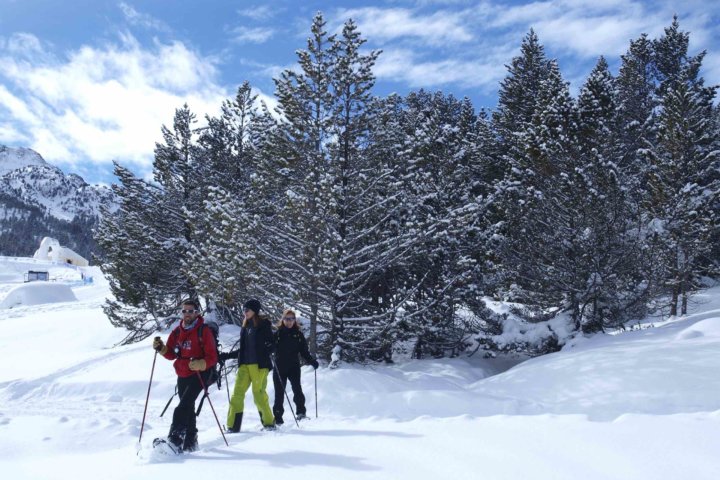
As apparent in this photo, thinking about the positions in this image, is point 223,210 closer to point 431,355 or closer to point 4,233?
point 431,355

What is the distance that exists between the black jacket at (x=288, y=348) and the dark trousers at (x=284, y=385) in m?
0.07

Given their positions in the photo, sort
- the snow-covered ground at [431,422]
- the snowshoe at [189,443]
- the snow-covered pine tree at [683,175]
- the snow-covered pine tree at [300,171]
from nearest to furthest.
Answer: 1. the snow-covered ground at [431,422]
2. the snowshoe at [189,443]
3. the snow-covered pine tree at [300,171]
4. the snow-covered pine tree at [683,175]

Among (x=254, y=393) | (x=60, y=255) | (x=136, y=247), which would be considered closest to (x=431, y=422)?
(x=254, y=393)

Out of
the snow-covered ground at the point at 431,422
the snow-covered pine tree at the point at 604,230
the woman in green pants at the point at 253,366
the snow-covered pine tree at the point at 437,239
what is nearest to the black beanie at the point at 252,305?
the woman in green pants at the point at 253,366

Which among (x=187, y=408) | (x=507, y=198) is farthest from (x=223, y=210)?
(x=507, y=198)

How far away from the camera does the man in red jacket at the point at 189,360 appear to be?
5840mm

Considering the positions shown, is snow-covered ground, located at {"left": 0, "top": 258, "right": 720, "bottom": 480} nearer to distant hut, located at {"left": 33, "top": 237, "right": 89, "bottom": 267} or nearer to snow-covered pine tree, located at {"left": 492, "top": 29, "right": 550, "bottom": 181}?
snow-covered pine tree, located at {"left": 492, "top": 29, "right": 550, "bottom": 181}

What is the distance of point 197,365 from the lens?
589 centimetres

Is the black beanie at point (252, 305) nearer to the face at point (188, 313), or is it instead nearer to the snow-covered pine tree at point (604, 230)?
the face at point (188, 313)

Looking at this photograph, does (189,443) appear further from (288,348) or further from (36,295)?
(36,295)

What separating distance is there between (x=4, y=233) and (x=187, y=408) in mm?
219122

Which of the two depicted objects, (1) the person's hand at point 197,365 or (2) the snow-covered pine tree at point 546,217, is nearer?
(1) the person's hand at point 197,365

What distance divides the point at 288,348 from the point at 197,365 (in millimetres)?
2298

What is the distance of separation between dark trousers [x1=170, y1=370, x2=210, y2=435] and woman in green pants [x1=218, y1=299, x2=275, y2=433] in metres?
1.00
